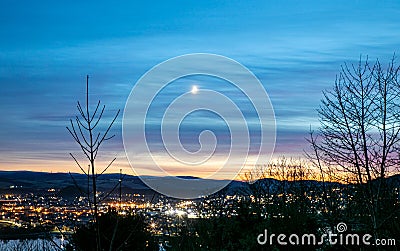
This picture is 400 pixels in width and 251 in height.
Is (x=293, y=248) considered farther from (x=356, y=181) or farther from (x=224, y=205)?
(x=224, y=205)

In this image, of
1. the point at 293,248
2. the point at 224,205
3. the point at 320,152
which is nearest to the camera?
the point at 293,248

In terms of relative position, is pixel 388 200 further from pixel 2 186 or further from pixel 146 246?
pixel 2 186

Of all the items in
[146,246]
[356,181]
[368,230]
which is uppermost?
[356,181]

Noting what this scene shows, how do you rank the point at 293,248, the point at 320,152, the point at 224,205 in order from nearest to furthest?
the point at 293,248
the point at 320,152
the point at 224,205

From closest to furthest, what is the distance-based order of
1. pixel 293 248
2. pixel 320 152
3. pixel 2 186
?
pixel 293 248 < pixel 320 152 < pixel 2 186

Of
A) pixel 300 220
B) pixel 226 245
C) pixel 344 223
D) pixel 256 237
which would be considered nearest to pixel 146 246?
pixel 226 245

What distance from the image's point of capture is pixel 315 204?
40.5ft

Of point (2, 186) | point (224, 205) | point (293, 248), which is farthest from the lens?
point (2, 186)

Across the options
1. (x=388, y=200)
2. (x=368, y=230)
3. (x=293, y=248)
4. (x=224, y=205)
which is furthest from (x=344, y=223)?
(x=224, y=205)

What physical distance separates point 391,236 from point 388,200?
1748 millimetres

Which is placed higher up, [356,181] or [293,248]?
[356,181]

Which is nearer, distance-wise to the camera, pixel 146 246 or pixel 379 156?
pixel 379 156

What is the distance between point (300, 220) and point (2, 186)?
35.4ft

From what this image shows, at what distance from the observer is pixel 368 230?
8070 mm
